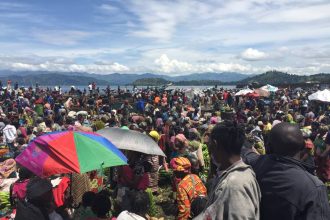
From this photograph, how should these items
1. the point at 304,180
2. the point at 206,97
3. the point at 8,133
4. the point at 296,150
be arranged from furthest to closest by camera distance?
1. the point at 206,97
2. the point at 8,133
3. the point at 296,150
4. the point at 304,180

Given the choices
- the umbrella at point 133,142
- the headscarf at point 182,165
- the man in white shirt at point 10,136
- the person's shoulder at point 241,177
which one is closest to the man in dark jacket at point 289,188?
the person's shoulder at point 241,177

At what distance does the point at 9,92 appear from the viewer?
3022cm

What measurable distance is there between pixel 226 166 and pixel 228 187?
0.24m

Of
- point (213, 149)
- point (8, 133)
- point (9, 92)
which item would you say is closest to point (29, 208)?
point (213, 149)

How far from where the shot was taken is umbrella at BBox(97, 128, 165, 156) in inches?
275

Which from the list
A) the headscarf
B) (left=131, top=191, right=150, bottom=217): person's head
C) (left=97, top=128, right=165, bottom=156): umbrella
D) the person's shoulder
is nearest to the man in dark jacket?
the person's shoulder

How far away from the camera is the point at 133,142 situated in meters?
7.13

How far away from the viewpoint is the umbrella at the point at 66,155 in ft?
15.5

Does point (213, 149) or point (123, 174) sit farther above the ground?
point (213, 149)

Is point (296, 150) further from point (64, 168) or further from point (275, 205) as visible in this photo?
point (64, 168)

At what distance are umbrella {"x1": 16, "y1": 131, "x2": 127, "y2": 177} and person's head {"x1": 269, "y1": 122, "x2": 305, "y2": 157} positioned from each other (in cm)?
255

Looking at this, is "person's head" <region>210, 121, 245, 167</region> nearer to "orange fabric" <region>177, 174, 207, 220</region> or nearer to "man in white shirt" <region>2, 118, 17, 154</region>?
"orange fabric" <region>177, 174, 207, 220</region>

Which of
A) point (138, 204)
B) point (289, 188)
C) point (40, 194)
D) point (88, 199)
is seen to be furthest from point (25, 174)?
point (289, 188)

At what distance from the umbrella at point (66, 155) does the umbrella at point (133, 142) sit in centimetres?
173
